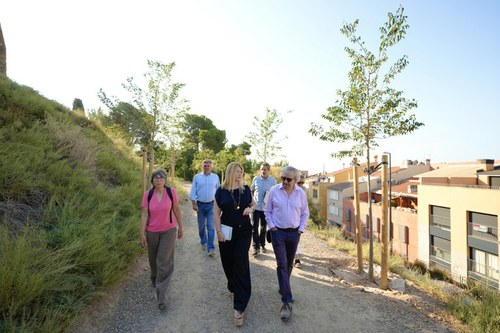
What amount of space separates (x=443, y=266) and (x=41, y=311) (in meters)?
26.6

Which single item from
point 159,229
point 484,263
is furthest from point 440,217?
point 159,229

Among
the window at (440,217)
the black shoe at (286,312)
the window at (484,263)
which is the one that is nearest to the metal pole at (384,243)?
the black shoe at (286,312)

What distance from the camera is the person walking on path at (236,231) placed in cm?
338

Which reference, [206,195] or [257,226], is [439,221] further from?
[206,195]

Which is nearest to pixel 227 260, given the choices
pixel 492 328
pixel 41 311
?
pixel 41 311

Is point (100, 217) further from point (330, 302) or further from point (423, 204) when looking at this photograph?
point (423, 204)

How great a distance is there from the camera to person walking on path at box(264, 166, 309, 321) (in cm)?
360

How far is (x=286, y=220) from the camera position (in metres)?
3.63

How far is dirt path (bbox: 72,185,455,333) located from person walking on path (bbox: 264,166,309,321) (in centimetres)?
49

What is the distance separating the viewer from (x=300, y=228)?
369cm

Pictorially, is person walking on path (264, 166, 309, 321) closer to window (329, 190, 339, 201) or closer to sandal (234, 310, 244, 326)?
sandal (234, 310, 244, 326)

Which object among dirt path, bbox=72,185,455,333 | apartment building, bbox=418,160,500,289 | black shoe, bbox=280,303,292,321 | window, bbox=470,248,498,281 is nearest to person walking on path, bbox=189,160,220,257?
dirt path, bbox=72,185,455,333

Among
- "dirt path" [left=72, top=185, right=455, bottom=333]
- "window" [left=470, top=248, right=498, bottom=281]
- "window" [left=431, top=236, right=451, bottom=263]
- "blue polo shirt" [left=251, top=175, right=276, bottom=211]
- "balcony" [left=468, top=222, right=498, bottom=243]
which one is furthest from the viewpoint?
"window" [left=431, top=236, right=451, bottom=263]

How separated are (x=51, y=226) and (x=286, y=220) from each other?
12.0ft
